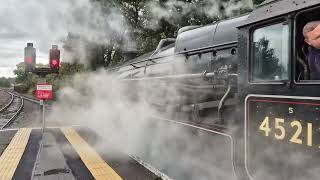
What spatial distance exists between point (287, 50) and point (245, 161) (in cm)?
145

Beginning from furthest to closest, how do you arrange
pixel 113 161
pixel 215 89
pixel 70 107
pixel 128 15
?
pixel 70 107 → pixel 128 15 → pixel 113 161 → pixel 215 89

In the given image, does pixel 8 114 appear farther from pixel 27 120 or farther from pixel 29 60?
pixel 29 60

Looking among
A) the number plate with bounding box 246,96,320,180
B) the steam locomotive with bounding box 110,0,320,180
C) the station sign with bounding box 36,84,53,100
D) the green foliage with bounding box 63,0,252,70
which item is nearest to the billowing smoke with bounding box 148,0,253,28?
the green foliage with bounding box 63,0,252,70

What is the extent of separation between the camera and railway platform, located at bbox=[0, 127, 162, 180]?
290 inches

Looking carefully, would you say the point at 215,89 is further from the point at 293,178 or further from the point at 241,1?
the point at 241,1

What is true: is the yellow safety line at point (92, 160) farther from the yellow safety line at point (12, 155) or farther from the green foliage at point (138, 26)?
the green foliage at point (138, 26)

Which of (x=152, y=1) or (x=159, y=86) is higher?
(x=152, y=1)

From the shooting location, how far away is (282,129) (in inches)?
160

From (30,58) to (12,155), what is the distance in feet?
26.7

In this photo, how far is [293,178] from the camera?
3988 millimetres

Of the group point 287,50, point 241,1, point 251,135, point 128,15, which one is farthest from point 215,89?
point 128,15

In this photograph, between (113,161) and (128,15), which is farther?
(128,15)

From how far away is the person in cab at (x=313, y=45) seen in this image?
3.64m

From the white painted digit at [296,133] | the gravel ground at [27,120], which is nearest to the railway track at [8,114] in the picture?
the gravel ground at [27,120]
